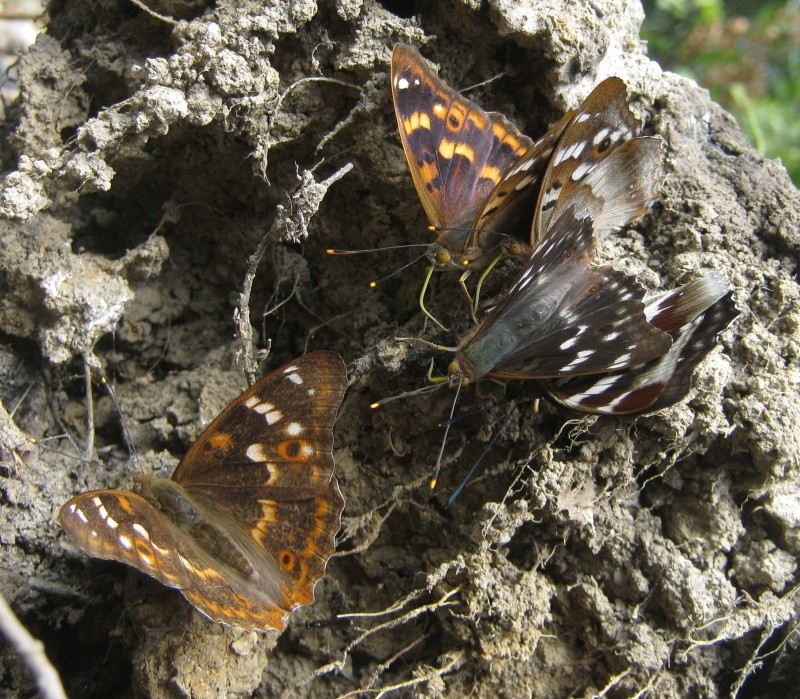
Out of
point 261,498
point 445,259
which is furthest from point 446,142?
point 261,498

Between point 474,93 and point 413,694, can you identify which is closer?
point 413,694

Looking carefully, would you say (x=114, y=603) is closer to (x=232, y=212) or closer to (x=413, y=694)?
(x=413, y=694)

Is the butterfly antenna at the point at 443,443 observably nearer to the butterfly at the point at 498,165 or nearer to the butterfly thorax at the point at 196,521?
the butterfly at the point at 498,165

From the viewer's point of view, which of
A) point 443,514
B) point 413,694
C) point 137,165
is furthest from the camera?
point 137,165

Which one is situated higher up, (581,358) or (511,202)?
(511,202)

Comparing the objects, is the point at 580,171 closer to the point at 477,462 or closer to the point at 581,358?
the point at 581,358

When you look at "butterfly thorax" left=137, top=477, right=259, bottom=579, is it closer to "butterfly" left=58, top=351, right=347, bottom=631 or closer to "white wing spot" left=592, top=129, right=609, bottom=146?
"butterfly" left=58, top=351, right=347, bottom=631

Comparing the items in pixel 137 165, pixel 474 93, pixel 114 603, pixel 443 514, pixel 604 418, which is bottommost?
pixel 114 603

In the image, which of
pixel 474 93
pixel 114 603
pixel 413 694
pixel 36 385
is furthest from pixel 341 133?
pixel 413 694
